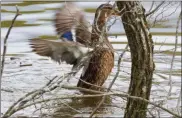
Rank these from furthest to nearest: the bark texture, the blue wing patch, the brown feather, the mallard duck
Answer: the brown feather → the blue wing patch → the mallard duck → the bark texture

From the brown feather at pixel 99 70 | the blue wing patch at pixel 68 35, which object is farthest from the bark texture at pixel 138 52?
the brown feather at pixel 99 70

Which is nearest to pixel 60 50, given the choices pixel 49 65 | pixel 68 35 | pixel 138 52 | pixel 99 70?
pixel 68 35

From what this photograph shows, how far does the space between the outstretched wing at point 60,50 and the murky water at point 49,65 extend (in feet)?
1.25

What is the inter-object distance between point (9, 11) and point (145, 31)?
557 centimetres

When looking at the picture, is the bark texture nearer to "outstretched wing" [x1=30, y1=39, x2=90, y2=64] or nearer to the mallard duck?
the mallard duck

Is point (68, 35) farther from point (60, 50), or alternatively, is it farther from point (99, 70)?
point (60, 50)

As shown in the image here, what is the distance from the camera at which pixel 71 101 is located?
597cm

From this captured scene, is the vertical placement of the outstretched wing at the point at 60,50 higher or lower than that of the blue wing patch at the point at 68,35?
lower

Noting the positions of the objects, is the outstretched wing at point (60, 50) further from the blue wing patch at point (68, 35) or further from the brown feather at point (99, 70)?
the brown feather at point (99, 70)

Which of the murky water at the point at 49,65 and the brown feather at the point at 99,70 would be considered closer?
the murky water at the point at 49,65

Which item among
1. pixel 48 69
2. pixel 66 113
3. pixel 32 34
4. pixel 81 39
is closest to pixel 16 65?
pixel 48 69

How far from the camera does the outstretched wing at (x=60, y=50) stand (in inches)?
227

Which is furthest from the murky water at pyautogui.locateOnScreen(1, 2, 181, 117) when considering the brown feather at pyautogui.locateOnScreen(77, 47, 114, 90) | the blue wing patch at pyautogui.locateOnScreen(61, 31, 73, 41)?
the blue wing patch at pyautogui.locateOnScreen(61, 31, 73, 41)

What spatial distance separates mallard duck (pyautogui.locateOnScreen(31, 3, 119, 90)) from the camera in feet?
18.6
